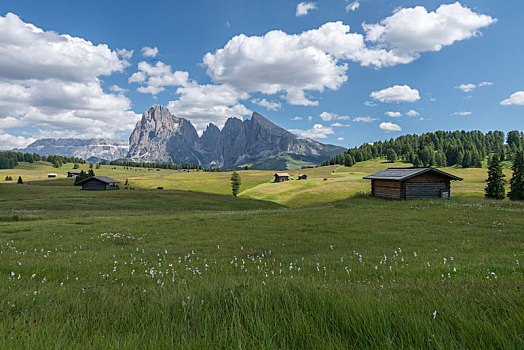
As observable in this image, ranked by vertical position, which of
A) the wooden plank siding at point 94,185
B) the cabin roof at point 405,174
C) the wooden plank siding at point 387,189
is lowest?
the wooden plank siding at point 94,185

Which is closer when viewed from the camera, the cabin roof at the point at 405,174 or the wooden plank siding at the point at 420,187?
the cabin roof at the point at 405,174

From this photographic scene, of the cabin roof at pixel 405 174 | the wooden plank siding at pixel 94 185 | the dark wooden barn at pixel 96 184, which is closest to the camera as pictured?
the cabin roof at pixel 405 174

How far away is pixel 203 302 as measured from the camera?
10.4 ft

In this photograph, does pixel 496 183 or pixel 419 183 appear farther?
pixel 496 183

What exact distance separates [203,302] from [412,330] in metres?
2.30

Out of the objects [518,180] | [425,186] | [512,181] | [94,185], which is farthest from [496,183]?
[94,185]

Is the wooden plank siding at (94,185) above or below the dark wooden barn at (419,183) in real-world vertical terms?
below

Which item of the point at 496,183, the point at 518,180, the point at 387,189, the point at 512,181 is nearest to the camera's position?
the point at 387,189

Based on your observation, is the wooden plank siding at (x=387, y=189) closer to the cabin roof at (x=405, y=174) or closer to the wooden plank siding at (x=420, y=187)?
the wooden plank siding at (x=420, y=187)

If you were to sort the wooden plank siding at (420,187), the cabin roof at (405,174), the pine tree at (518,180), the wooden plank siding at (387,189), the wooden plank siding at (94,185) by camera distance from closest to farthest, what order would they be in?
the cabin roof at (405,174) < the wooden plank siding at (420,187) < the wooden plank siding at (387,189) < the pine tree at (518,180) < the wooden plank siding at (94,185)

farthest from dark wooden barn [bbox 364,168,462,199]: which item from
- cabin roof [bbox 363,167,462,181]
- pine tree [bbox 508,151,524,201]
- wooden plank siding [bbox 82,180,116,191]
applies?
wooden plank siding [bbox 82,180,116,191]

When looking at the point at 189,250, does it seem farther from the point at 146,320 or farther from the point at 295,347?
the point at 295,347

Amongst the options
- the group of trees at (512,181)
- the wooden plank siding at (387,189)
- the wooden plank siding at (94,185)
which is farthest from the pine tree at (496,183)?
the wooden plank siding at (94,185)

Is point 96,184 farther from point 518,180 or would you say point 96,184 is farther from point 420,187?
point 518,180
